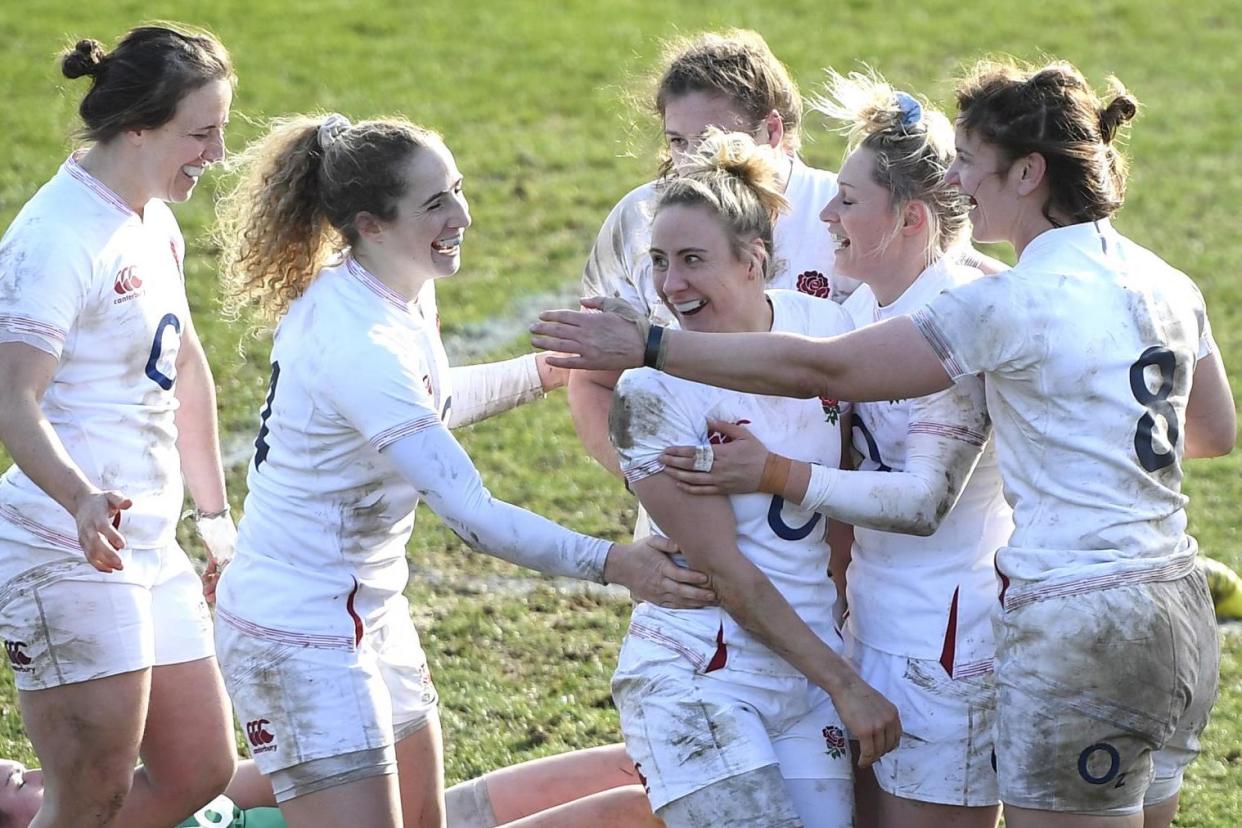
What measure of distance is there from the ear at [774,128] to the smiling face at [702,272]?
0.89 m

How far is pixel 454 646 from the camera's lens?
236 inches

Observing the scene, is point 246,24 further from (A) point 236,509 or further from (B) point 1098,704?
(B) point 1098,704

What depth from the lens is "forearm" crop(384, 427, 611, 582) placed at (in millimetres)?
3645

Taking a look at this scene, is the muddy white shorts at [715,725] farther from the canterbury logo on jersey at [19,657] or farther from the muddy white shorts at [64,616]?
the canterbury logo on jersey at [19,657]

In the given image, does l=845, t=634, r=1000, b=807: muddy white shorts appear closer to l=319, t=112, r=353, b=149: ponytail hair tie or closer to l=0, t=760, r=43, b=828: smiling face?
l=319, t=112, r=353, b=149: ponytail hair tie

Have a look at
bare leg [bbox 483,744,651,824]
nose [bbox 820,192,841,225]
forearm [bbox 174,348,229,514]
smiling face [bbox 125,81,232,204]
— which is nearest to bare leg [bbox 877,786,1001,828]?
bare leg [bbox 483,744,651,824]

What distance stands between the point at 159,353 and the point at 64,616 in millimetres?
666

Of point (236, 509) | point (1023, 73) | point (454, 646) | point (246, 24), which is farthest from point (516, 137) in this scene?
point (1023, 73)

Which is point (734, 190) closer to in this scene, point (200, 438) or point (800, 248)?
point (800, 248)

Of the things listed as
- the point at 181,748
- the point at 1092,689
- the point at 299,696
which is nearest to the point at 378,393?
the point at 299,696

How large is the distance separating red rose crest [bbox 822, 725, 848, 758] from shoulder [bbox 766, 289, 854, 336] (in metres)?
0.86

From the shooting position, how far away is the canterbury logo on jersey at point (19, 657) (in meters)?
4.00

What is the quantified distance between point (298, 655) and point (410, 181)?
1.09m

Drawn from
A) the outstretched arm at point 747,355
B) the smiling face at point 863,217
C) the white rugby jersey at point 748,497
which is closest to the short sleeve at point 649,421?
the white rugby jersey at point 748,497
